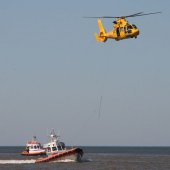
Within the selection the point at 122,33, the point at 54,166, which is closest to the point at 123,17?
the point at 122,33

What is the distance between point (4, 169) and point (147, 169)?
15570mm

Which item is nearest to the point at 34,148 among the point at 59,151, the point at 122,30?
the point at 59,151

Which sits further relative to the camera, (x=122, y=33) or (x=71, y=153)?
(x=71, y=153)

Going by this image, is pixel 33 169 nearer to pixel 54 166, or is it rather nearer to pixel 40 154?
pixel 54 166

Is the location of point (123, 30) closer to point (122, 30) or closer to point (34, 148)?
point (122, 30)

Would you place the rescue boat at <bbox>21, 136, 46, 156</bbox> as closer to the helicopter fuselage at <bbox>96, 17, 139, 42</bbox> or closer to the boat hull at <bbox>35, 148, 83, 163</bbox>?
the boat hull at <bbox>35, 148, 83, 163</bbox>

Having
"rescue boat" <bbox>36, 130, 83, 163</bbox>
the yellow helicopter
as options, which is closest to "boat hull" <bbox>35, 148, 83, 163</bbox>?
"rescue boat" <bbox>36, 130, 83, 163</bbox>

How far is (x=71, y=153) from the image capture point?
72.7 meters

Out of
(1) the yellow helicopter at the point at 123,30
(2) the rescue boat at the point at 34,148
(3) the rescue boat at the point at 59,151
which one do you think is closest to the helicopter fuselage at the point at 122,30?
(1) the yellow helicopter at the point at 123,30

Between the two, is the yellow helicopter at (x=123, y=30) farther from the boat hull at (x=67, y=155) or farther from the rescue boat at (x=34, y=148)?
the rescue boat at (x=34, y=148)

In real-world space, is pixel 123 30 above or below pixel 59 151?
above

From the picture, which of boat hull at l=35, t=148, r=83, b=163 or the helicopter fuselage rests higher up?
the helicopter fuselage

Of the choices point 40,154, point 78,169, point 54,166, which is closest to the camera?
point 78,169

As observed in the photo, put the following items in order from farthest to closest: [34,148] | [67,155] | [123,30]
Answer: [34,148] → [67,155] → [123,30]
